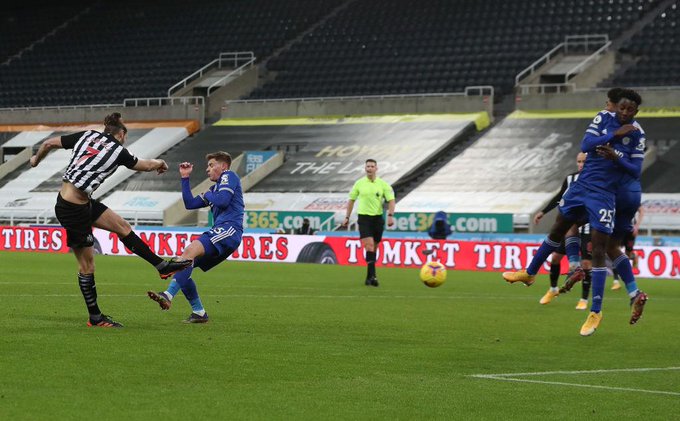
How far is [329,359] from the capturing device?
9.74m

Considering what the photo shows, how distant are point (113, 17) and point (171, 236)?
24752 mm

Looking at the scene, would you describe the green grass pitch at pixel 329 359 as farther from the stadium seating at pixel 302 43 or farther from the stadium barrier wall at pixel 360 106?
the stadium seating at pixel 302 43

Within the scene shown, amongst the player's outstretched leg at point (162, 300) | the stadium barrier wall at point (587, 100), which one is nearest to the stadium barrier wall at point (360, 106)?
the stadium barrier wall at point (587, 100)

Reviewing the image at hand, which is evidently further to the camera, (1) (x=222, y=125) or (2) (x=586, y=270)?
(1) (x=222, y=125)

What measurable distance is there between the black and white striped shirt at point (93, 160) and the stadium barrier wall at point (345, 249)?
17.6 meters

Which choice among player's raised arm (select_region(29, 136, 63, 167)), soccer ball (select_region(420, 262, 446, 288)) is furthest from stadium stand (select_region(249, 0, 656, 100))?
player's raised arm (select_region(29, 136, 63, 167))

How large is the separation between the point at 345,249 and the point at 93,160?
20142 mm

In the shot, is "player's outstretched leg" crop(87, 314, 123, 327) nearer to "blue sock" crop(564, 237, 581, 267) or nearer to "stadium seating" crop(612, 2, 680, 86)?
"blue sock" crop(564, 237, 581, 267)

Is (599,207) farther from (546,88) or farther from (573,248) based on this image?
(546,88)

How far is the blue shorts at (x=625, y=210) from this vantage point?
12164 mm

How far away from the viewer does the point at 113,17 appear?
183ft

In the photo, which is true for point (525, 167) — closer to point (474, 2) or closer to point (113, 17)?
point (474, 2)

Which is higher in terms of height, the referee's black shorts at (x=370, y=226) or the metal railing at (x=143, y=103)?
the metal railing at (x=143, y=103)

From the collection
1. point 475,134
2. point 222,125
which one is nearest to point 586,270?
point 475,134
